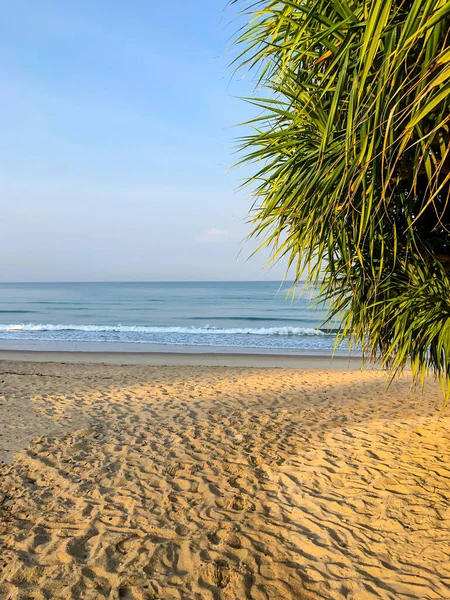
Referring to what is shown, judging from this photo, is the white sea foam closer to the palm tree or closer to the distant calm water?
the distant calm water

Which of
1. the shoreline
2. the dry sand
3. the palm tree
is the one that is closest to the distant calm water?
the shoreline

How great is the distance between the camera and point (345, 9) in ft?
7.25

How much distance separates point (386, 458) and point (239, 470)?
1464 mm

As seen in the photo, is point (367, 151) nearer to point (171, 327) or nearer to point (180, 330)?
point (180, 330)

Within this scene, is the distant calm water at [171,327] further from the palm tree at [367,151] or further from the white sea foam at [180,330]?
the palm tree at [367,151]

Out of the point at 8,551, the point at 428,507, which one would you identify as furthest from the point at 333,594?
the point at 8,551

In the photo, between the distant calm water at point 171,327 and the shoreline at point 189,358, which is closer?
the shoreline at point 189,358

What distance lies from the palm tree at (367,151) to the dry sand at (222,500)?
1.23m

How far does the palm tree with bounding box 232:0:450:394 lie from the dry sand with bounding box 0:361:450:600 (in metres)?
1.23

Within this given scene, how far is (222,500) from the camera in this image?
3.96 m

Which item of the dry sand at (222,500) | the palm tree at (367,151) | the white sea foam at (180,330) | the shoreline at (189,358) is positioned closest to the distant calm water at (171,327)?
the white sea foam at (180,330)

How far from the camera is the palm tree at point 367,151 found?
5.76 feet

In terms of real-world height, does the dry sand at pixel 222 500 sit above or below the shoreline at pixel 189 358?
above

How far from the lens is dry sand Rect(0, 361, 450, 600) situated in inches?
114
